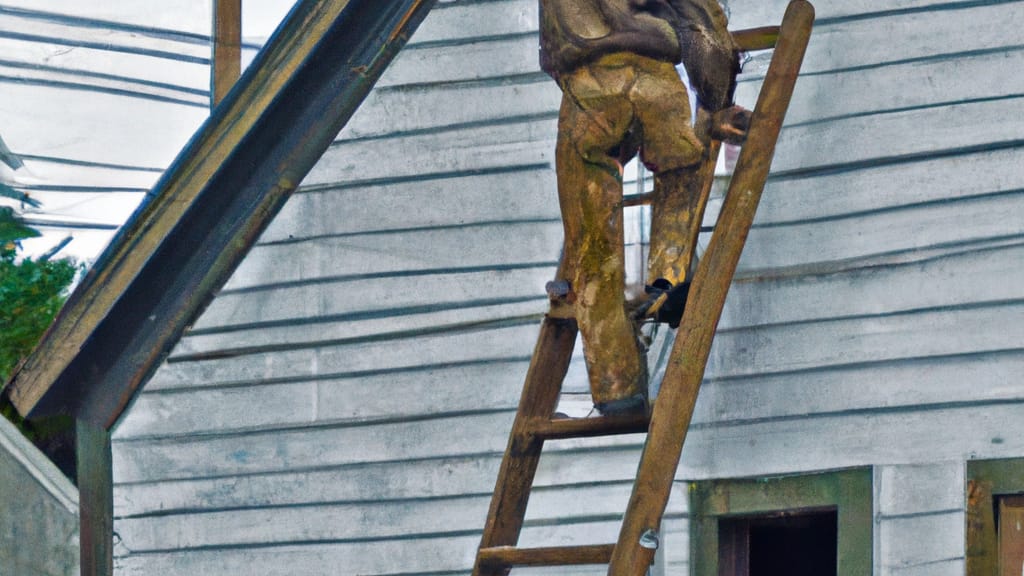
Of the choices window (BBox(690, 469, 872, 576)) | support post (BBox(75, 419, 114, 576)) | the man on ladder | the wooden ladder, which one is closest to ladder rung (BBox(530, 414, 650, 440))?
the wooden ladder

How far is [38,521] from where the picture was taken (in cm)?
722

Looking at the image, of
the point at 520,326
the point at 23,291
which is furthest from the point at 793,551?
the point at 23,291

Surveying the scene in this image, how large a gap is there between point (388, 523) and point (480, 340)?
0.74 metres

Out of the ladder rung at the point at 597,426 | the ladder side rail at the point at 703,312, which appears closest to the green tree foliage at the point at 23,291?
the ladder rung at the point at 597,426

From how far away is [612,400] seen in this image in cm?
509

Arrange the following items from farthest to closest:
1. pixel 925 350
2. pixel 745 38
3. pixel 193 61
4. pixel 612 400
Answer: pixel 193 61
pixel 745 38
pixel 925 350
pixel 612 400

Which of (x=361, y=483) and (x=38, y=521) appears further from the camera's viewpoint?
(x=38, y=521)

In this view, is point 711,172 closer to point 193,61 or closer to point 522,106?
point 522,106

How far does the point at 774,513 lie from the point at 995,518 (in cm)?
69

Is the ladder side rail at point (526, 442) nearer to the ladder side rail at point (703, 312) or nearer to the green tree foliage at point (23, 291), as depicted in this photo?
the ladder side rail at point (703, 312)

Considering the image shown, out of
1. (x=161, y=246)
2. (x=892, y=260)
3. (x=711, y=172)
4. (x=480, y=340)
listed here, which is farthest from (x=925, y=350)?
(x=161, y=246)

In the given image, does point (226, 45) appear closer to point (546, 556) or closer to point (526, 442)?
point (526, 442)

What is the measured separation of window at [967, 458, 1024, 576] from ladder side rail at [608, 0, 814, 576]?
1.12 metres

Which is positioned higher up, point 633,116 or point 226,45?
point 226,45
